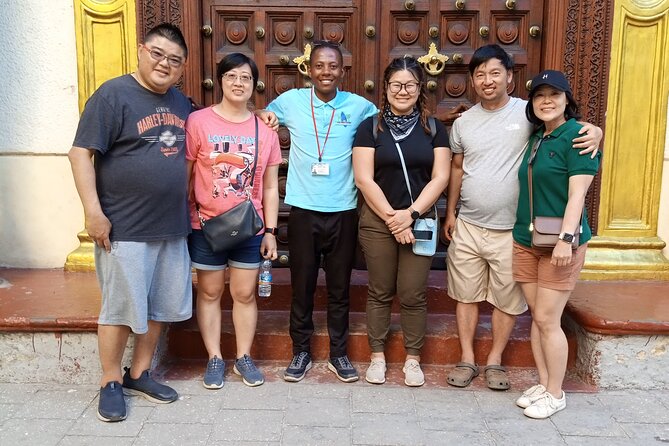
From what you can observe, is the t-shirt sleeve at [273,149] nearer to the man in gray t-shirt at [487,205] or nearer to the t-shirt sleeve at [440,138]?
the t-shirt sleeve at [440,138]

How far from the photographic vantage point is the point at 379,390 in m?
3.29

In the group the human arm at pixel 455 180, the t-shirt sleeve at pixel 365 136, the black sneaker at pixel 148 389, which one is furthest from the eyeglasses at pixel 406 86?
the black sneaker at pixel 148 389

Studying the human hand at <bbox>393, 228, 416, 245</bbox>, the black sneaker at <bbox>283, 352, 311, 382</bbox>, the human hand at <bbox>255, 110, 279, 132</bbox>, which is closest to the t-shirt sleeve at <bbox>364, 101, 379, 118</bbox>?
the human hand at <bbox>255, 110, 279, 132</bbox>

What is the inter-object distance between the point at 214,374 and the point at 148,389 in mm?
346

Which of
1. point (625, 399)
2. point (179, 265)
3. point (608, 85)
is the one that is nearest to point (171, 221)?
point (179, 265)

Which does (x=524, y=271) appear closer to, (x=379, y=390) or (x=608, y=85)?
(x=379, y=390)

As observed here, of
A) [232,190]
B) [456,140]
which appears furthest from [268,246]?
[456,140]

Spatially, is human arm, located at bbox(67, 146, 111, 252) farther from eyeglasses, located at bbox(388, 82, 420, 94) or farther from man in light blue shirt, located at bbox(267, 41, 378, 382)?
eyeglasses, located at bbox(388, 82, 420, 94)

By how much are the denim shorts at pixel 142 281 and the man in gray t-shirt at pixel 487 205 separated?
147 cm

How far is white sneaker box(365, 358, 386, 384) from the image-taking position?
3.34m

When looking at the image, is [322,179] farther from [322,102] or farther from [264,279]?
[264,279]

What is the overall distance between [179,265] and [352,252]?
91cm

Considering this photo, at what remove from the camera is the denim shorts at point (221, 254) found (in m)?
3.18

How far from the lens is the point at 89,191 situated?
2.76 m
